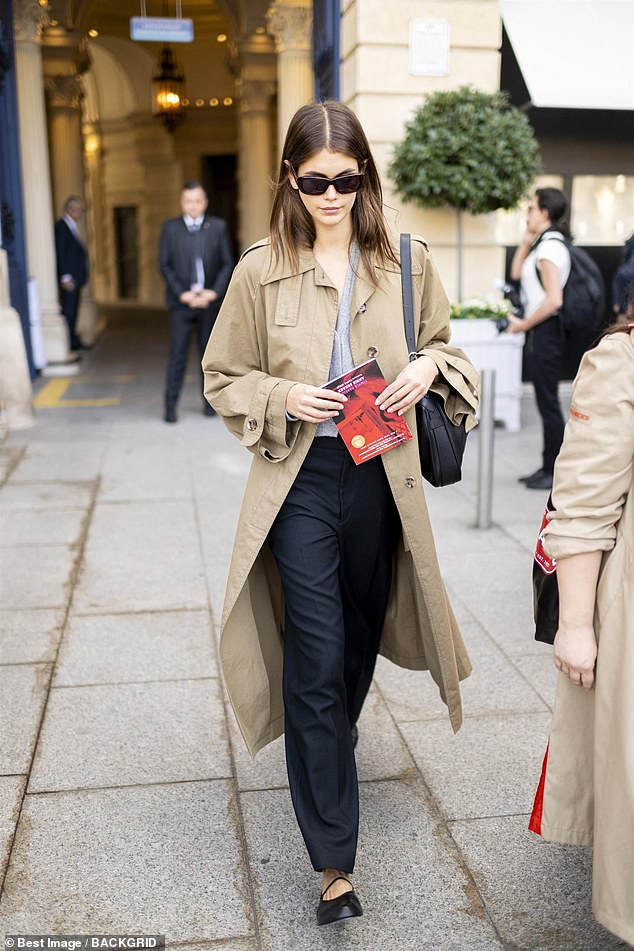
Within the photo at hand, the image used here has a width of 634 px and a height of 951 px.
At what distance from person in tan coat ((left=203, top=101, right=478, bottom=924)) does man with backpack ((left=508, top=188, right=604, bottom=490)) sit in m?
4.03

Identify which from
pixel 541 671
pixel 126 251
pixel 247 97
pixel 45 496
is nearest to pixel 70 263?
pixel 247 97

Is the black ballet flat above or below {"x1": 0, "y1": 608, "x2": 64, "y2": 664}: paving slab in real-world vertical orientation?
above

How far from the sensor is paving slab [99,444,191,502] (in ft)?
22.5

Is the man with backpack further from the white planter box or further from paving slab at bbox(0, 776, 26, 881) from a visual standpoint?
paving slab at bbox(0, 776, 26, 881)

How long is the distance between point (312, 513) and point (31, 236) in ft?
37.8

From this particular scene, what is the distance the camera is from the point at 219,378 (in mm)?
2730

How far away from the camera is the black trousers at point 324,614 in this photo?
254 cm

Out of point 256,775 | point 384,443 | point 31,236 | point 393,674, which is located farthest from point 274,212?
point 31,236

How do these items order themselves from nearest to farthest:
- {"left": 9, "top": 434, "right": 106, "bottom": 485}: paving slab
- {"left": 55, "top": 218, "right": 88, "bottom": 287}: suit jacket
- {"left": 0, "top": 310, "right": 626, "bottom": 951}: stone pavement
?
{"left": 0, "top": 310, "right": 626, "bottom": 951}: stone pavement < {"left": 9, "top": 434, "right": 106, "bottom": 485}: paving slab < {"left": 55, "top": 218, "right": 88, "bottom": 287}: suit jacket

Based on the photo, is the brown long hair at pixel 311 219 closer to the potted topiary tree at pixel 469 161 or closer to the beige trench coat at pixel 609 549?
the beige trench coat at pixel 609 549

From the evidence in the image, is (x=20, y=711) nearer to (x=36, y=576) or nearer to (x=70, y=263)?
(x=36, y=576)

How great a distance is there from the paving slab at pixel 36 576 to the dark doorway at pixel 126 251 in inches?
900

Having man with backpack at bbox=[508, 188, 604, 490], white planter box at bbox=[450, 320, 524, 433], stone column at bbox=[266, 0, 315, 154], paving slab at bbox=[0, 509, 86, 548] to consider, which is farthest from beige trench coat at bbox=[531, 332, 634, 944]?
stone column at bbox=[266, 0, 315, 154]

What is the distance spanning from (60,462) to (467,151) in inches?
156
